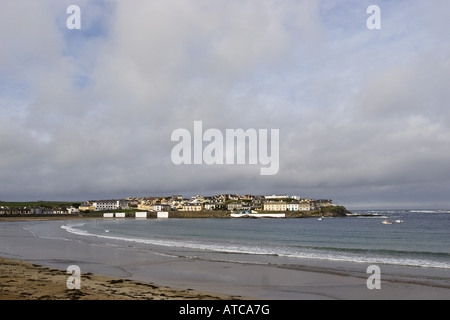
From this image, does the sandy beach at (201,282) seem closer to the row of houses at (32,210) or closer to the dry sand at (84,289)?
the dry sand at (84,289)

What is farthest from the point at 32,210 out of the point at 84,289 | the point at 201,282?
the point at 84,289

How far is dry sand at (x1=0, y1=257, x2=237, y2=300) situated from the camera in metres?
13.6

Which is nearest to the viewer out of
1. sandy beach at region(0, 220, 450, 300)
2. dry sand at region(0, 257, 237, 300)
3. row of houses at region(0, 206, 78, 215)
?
dry sand at region(0, 257, 237, 300)

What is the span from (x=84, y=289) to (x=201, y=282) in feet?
19.1

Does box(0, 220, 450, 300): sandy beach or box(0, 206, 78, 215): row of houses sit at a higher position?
box(0, 220, 450, 300): sandy beach

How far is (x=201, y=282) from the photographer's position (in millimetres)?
18531

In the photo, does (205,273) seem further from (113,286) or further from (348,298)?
(348,298)

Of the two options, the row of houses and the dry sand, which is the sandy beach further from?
the row of houses

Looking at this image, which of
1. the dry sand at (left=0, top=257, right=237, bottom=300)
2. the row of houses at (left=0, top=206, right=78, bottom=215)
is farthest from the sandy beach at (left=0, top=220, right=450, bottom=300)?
the row of houses at (left=0, top=206, right=78, bottom=215)

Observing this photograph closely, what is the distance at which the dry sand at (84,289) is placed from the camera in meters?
13.6

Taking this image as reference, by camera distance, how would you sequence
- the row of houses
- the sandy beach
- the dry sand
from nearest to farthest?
the dry sand < the sandy beach < the row of houses

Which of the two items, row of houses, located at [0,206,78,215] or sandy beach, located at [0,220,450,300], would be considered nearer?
sandy beach, located at [0,220,450,300]
